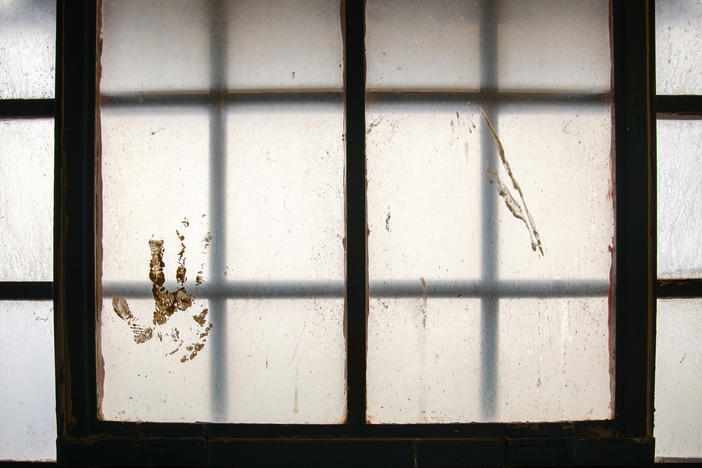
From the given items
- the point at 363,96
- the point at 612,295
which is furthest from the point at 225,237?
the point at 612,295

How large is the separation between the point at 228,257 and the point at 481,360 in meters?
0.61

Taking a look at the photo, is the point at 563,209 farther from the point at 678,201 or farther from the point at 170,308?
the point at 170,308

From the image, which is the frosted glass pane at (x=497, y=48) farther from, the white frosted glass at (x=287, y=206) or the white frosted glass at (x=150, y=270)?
the white frosted glass at (x=150, y=270)

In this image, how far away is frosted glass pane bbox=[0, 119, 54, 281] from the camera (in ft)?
2.63

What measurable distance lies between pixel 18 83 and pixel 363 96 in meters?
0.81

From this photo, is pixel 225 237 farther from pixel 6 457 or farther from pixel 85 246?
pixel 6 457

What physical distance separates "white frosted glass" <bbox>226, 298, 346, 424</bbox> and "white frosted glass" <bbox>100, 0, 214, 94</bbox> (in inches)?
20.7

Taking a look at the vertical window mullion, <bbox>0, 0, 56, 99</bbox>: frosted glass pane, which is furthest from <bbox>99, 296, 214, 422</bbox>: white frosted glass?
<bbox>0, 0, 56, 99</bbox>: frosted glass pane

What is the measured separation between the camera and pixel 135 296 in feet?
2.54

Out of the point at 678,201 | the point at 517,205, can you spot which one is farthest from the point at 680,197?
the point at 517,205

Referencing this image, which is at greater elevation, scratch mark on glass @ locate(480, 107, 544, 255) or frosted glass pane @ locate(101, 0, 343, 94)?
frosted glass pane @ locate(101, 0, 343, 94)

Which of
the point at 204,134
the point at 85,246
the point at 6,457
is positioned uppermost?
the point at 204,134

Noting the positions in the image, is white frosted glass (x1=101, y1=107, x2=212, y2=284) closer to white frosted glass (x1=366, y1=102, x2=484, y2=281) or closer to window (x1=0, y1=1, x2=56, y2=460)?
window (x1=0, y1=1, x2=56, y2=460)

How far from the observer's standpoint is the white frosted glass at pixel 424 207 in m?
0.77
